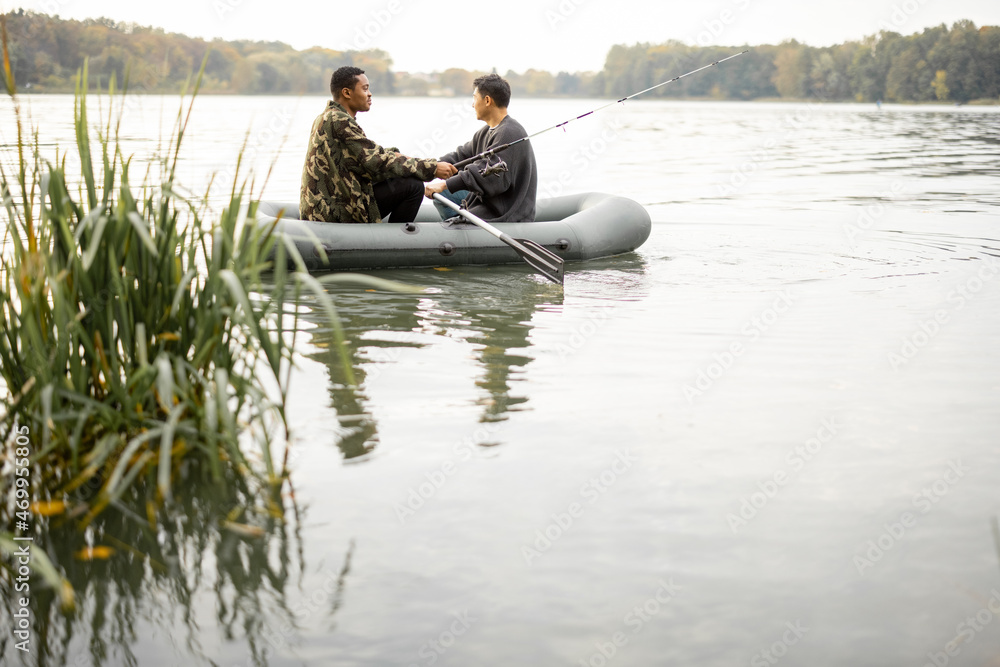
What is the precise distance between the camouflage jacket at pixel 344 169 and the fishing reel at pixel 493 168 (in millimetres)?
428

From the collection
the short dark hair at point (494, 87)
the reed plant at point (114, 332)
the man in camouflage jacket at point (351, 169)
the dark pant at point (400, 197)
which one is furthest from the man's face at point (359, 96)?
the reed plant at point (114, 332)

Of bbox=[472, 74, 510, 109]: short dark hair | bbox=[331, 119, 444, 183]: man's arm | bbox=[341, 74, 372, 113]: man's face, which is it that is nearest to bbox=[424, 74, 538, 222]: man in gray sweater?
bbox=[472, 74, 510, 109]: short dark hair

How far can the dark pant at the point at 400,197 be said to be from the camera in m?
6.93

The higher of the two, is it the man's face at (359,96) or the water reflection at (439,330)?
the man's face at (359,96)

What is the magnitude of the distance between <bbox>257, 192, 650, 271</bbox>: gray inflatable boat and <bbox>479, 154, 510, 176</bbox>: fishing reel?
369 millimetres

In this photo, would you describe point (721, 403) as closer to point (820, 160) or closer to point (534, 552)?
point (534, 552)

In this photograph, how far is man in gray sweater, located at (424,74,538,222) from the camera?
23.2 ft

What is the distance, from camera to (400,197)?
23.0 feet

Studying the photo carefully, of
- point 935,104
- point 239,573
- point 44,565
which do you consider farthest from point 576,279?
point 935,104

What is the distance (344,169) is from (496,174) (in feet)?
3.60

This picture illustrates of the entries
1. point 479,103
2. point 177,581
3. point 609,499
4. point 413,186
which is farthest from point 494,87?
point 177,581

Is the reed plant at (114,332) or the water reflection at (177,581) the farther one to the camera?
the reed plant at (114,332)

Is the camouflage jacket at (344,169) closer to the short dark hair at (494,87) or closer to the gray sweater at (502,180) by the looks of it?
the gray sweater at (502,180)

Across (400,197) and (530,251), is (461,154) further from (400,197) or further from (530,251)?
(530,251)
